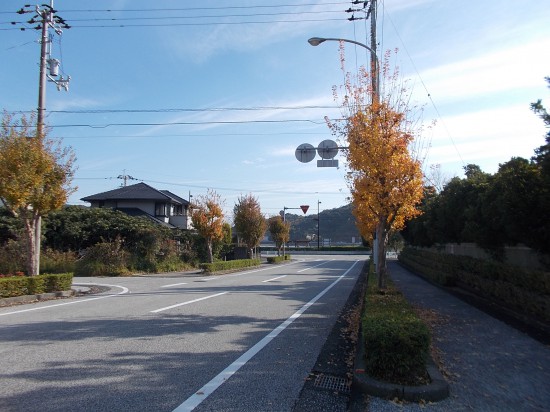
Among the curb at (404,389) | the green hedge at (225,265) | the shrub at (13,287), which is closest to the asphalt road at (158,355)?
the curb at (404,389)

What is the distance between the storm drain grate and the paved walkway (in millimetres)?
697

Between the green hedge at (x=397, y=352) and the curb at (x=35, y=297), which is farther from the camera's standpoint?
the curb at (x=35, y=297)

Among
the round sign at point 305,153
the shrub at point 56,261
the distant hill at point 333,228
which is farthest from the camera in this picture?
the distant hill at point 333,228

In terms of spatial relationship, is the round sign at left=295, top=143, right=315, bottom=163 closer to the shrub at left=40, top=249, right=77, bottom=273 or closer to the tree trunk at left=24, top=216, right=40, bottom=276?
the tree trunk at left=24, top=216, right=40, bottom=276

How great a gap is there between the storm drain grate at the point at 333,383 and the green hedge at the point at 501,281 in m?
5.64

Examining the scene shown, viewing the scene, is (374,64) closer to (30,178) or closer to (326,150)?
(326,150)

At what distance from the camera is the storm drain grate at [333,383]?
5.60m

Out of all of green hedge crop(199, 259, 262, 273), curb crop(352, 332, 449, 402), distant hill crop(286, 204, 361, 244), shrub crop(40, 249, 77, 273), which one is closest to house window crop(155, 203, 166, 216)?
green hedge crop(199, 259, 262, 273)

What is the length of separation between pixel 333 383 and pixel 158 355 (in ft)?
8.96

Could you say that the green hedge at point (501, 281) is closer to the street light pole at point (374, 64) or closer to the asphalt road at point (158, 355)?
the street light pole at point (374, 64)

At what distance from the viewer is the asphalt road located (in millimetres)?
4977

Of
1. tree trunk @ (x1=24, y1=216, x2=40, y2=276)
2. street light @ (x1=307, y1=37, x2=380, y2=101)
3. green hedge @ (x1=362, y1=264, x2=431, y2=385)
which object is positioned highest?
street light @ (x1=307, y1=37, x2=380, y2=101)

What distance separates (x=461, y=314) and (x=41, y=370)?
9.24m

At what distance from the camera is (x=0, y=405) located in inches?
186
